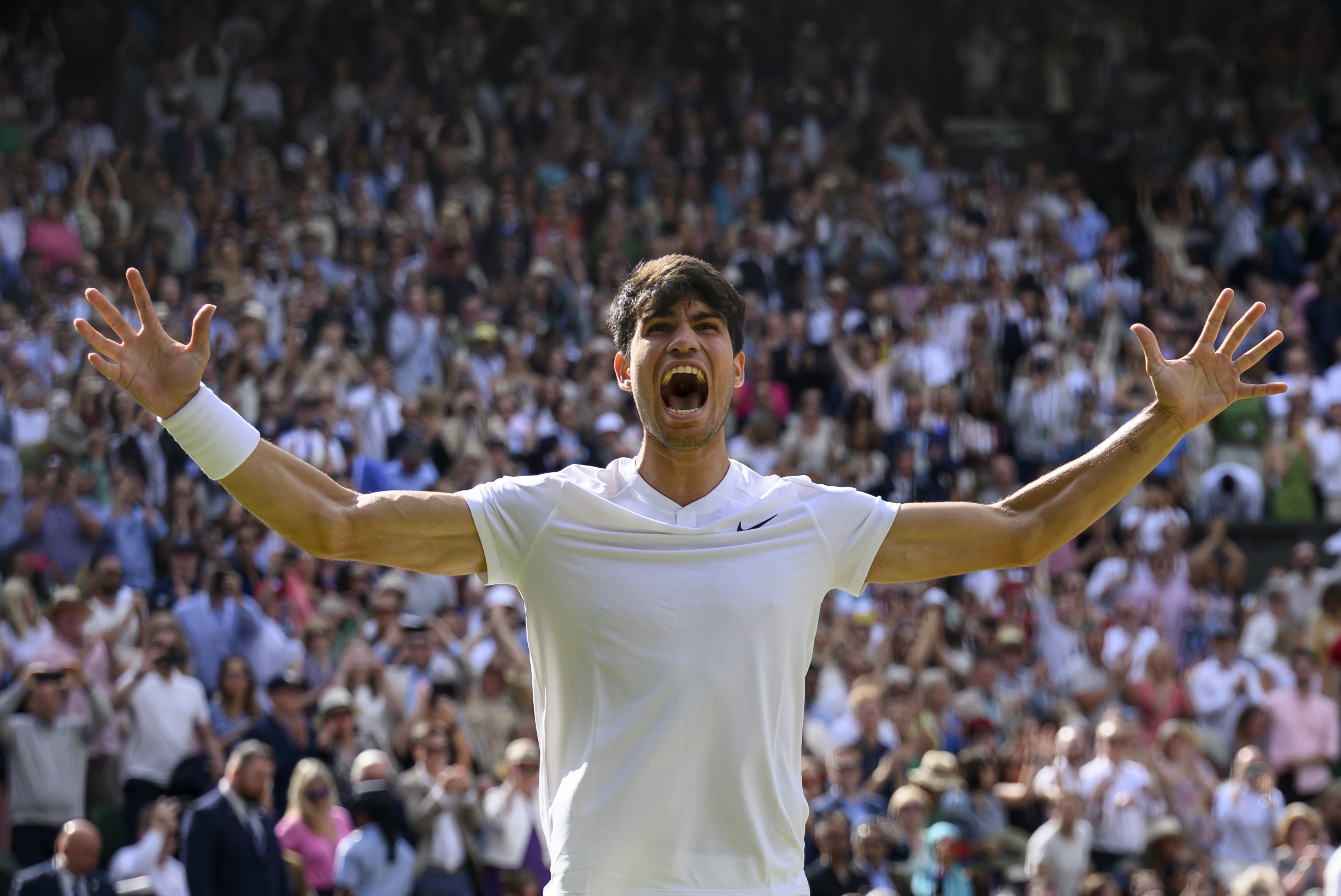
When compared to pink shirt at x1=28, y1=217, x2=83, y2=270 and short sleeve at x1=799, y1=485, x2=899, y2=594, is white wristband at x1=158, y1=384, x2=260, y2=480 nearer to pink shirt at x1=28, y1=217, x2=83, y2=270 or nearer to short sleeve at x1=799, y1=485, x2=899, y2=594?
short sleeve at x1=799, y1=485, x2=899, y2=594

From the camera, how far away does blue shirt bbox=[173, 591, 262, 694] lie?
10164mm

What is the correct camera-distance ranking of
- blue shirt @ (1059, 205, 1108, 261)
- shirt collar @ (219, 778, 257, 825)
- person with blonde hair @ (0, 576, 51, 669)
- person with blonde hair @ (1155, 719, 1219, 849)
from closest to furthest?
shirt collar @ (219, 778, 257, 825)
person with blonde hair @ (0, 576, 51, 669)
person with blonde hair @ (1155, 719, 1219, 849)
blue shirt @ (1059, 205, 1108, 261)

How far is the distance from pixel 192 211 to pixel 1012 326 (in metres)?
6.99

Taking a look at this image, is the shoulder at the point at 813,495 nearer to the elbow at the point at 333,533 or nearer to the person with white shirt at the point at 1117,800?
the elbow at the point at 333,533

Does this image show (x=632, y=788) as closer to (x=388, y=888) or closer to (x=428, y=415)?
(x=388, y=888)

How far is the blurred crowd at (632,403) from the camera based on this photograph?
944 centimetres

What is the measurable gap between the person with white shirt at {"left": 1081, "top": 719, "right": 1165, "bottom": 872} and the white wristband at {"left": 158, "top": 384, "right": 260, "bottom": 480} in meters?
8.38

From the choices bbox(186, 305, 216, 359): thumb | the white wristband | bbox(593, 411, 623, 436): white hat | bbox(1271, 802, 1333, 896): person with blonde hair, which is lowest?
bbox(1271, 802, 1333, 896): person with blonde hair

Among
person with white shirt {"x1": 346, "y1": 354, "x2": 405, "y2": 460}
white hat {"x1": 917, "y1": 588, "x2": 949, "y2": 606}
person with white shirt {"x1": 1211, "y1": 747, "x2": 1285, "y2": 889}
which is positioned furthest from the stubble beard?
person with white shirt {"x1": 346, "y1": 354, "x2": 405, "y2": 460}

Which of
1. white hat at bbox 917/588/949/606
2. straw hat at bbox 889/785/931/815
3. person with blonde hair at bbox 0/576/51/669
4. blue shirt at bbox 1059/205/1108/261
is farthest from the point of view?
blue shirt at bbox 1059/205/1108/261

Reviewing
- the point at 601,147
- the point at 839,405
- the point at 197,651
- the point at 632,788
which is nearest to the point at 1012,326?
the point at 839,405

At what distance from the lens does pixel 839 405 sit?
1498cm

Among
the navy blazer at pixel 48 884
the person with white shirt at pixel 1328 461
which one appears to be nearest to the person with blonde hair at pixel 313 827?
the navy blazer at pixel 48 884

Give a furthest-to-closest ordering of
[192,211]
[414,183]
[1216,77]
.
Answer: [1216,77], [414,183], [192,211]
